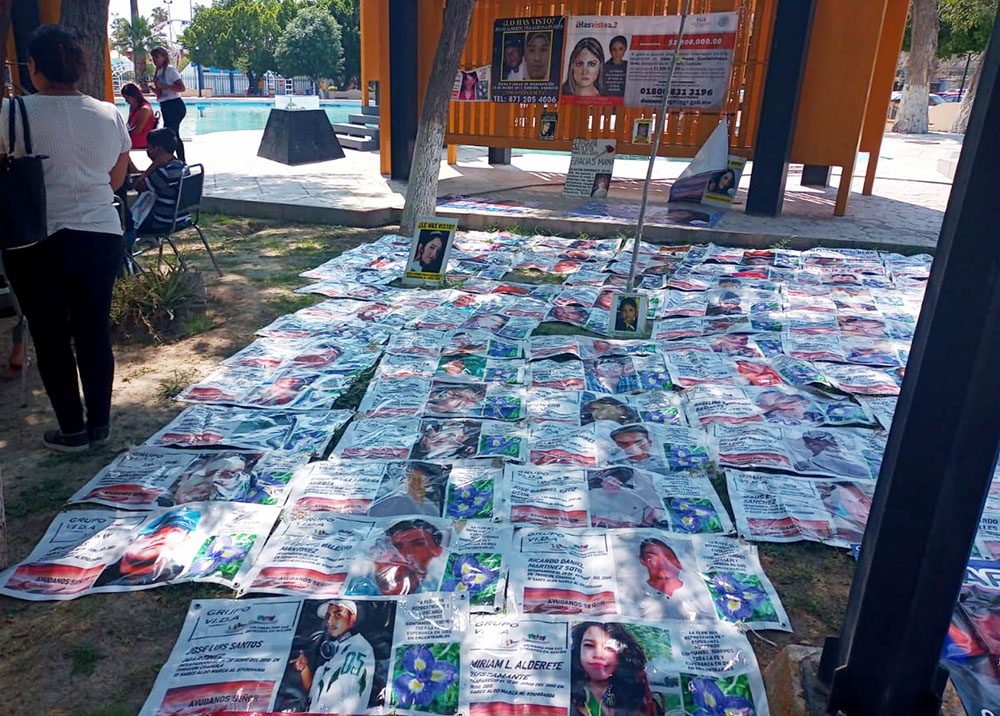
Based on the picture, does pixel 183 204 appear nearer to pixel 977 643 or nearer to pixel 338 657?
pixel 338 657

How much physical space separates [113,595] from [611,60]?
7.30m

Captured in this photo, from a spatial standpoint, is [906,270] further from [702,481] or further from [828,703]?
[828,703]

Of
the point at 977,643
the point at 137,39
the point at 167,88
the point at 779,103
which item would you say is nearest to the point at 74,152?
the point at 977,643

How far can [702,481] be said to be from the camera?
2648 mm

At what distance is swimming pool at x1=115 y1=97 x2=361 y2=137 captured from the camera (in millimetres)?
19922

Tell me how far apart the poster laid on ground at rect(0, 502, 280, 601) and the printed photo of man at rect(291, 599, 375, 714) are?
38 cm

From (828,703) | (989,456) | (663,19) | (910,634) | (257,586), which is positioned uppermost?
(663,19)

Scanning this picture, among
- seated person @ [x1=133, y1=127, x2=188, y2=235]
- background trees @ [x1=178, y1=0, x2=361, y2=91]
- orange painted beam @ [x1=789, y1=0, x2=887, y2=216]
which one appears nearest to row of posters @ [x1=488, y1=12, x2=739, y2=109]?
orange painted beam @ [x1=789, y1=0, x2=887, y2=216]

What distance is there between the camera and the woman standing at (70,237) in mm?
2443

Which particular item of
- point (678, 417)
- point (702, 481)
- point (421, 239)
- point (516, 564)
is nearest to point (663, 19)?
point (421, 239)

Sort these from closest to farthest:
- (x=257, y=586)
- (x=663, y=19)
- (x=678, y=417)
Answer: (x=257, y=586) → (x=678, y=417) → (x=663, y=19)

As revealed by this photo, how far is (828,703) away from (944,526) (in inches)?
17.9

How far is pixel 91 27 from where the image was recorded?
157 inches

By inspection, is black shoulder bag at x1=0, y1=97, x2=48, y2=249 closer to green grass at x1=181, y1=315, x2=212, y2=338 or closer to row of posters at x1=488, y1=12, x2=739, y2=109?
green grass at x1=181, y1=315, x2=212, y2=338
